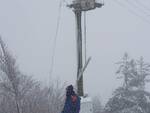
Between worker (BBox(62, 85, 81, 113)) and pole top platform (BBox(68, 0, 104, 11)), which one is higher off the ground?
pole top platform (BBox(68, 0, 104, 11))

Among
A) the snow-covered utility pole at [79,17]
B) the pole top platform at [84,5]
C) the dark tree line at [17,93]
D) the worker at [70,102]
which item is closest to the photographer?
the worker at [70,102]

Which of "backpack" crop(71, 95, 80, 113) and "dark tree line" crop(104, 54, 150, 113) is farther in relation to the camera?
"dark tree line" crop(104, 54, 150, 113)

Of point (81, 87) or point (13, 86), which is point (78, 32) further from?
point (13, 86)

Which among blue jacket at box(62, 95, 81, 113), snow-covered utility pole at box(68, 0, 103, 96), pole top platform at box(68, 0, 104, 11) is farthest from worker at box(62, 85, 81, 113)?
pole top platform at box(68, 0, 104, 11)

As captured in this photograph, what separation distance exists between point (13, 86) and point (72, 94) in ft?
79.0

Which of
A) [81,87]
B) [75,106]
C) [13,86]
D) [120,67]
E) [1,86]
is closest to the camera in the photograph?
[75,106]

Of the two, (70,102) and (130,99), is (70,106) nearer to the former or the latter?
(70,102)

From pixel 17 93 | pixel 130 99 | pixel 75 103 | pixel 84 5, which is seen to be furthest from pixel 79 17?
pixel 130 99

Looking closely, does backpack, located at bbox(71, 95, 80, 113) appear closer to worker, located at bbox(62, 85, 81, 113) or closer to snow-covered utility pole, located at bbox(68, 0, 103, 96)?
worker, located at bbox(62, 85, 81, 113)

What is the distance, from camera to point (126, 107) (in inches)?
2035

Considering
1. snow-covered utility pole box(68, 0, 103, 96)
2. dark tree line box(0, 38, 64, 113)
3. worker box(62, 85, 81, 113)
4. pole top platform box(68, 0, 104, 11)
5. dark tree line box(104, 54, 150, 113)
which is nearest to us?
worker box(62, 85, 81, 113)

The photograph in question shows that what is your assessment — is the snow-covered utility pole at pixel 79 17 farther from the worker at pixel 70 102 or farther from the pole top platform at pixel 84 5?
the worker at pixel 70 102

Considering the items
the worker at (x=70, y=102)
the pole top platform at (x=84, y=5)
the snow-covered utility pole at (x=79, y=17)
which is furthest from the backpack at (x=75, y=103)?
the pole top platform at (x=84, y=5)

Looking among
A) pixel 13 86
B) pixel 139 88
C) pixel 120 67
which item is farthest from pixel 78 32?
pixel 120 67
